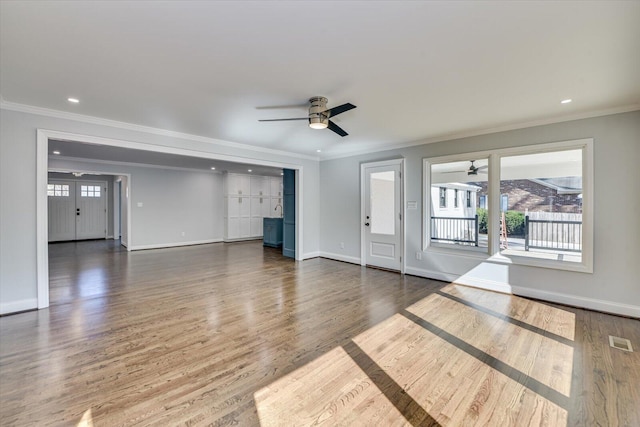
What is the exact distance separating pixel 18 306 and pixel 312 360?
378cm

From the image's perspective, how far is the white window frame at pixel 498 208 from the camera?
357cm

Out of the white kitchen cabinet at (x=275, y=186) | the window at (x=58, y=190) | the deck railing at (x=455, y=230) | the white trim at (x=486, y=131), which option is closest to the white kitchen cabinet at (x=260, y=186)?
the white kitchen cabinet at (x=275, y=186)

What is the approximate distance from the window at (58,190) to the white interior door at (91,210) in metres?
0.31

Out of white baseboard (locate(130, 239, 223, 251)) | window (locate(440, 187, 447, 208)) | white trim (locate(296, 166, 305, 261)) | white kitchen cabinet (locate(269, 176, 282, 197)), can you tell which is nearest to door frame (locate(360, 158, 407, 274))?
window (locate(440, 187, 447, 208))

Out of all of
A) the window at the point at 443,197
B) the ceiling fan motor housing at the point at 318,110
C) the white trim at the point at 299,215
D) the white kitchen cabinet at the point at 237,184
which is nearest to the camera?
the ceiling fan motor housing at the point at 318,110

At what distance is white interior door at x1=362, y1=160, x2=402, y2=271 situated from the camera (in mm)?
5473

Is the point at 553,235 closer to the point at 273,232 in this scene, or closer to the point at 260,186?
the point at 273,232

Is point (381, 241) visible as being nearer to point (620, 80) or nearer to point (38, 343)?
point (620, 80)

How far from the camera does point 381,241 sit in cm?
573

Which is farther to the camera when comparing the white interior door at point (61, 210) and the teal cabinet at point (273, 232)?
the white interior door at point (61, 210)

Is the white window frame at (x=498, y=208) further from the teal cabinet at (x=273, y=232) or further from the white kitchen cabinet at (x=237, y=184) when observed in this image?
the white kitchen cabinet at (x=237, y=184)

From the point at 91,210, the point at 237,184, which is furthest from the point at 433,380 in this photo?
the point at 91,210

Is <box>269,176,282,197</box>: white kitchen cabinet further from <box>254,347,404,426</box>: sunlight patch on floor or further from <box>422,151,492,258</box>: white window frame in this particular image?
<box>254,347,404,426</box>: sunlight patch on floor

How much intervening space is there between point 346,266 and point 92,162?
7.26 m
